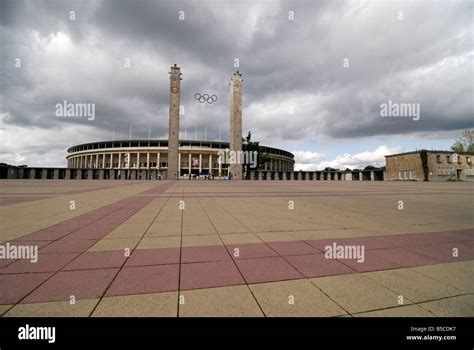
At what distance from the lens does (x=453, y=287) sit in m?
2.84

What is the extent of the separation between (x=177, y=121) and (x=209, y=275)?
58913mm

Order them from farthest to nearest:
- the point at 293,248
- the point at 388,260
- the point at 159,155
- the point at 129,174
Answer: the point at 159,155
the point at 129,174
the point at 293,248
the point at 388,260

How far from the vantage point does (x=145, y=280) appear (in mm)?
2932

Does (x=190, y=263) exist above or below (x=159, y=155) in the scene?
below

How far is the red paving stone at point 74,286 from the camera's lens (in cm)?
254

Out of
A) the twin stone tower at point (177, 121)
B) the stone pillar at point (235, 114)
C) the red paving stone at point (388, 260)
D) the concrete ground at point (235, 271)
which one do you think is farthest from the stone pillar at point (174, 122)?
the red paving stone at point (388, 260)

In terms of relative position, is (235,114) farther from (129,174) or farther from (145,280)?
(145,280)

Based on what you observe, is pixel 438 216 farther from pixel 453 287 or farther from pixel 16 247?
pixel 16 247

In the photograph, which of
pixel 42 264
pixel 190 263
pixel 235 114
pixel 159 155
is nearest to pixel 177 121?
pixel 235 114

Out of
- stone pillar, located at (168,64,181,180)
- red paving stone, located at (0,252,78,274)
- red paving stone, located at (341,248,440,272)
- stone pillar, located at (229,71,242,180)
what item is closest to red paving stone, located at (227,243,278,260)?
red paving stone, located at (341,248,440,272)

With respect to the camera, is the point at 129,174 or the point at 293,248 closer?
the point at 293,248

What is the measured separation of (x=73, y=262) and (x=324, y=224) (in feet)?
18.3

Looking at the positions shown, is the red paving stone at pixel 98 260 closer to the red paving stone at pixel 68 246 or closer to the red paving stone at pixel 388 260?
the red paving stone at pixel 68 246
